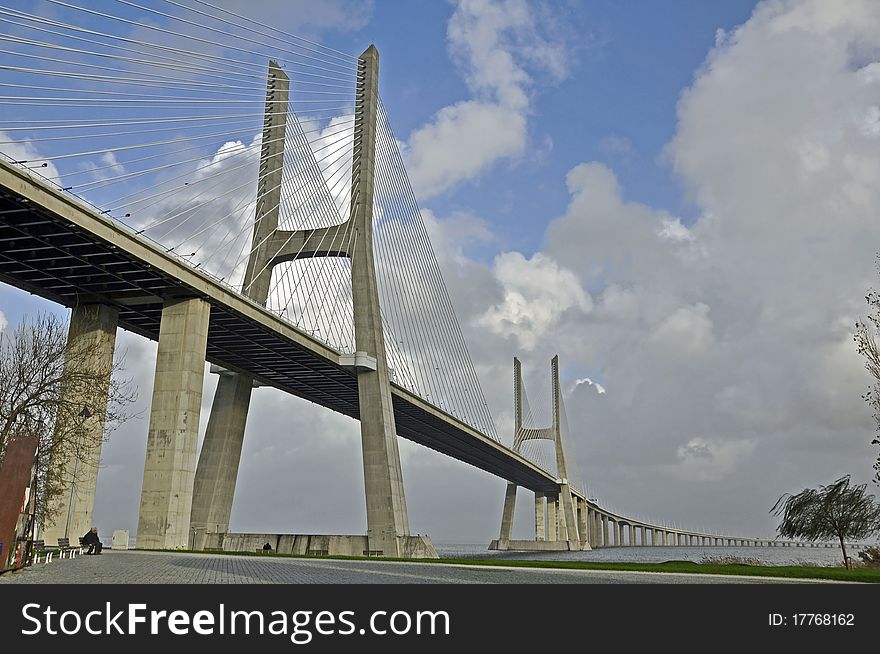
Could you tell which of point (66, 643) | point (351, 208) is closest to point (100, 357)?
point (351, 208)

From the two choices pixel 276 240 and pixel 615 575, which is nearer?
pixel 615 575

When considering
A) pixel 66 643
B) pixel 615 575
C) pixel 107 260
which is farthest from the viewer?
pixel 107 260

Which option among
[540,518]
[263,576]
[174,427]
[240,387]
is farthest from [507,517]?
[263,576]

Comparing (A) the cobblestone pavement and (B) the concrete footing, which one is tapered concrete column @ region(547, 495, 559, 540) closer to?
(B) the concrete footing

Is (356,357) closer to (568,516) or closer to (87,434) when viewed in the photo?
(87,434)

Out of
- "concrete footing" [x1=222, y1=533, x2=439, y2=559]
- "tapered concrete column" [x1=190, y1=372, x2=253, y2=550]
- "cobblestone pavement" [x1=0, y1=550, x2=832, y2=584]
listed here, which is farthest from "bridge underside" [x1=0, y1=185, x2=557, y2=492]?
"cobblestone pavement" [x1=0, y1=550, x2=832, y2=584]

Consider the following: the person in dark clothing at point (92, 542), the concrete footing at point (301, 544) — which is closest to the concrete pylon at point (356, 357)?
the concrete footing at point (301, 544)

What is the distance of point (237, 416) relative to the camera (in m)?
46.9

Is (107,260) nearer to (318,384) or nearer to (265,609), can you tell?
(318,384)

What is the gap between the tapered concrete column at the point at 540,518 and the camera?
10912cm

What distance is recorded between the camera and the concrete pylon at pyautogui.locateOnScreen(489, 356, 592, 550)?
106 m

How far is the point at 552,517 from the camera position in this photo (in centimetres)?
11862

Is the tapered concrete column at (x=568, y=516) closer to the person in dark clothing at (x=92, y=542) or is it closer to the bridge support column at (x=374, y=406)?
the bridge support column at (x=374, y=406)

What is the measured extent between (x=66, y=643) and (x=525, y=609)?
486 centimetres
